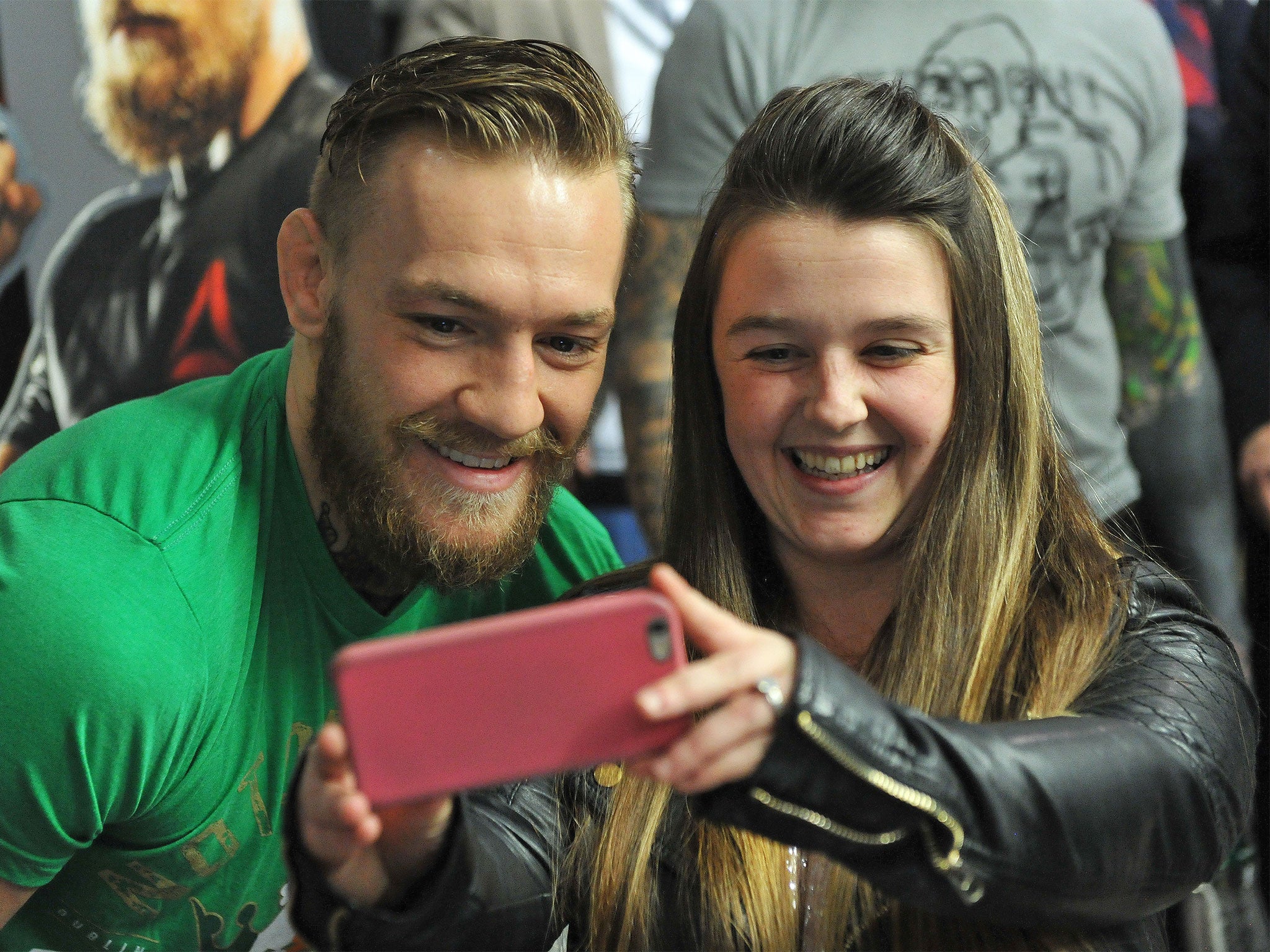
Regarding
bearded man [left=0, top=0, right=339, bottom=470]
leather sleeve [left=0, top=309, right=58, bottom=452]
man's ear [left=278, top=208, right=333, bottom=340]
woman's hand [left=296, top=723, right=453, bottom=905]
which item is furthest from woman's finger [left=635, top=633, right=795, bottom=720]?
leather sleeve [left=0, top=309, right=58, bottom=452]

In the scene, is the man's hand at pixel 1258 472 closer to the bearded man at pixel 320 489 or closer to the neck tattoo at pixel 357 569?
the bearded man at pixel 320 489

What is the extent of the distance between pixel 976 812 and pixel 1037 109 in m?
1.53

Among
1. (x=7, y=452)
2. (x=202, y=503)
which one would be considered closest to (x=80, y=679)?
(x=202, y=503)

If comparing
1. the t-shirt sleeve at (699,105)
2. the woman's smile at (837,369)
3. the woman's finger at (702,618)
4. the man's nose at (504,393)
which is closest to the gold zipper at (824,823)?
the woman's finger at (702,618)

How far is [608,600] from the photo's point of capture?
0.81 m

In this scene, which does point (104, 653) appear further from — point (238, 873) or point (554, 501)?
point (554, 501)

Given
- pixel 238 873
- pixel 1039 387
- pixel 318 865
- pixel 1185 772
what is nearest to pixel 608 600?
pixel 318 865

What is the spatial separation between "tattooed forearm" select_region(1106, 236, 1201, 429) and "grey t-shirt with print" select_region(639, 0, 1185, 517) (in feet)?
0.09

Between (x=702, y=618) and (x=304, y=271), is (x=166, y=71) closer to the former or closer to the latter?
(x=304, y=271)

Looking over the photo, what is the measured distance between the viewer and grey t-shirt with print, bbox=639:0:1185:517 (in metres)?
2.04

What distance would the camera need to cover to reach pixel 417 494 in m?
1.37

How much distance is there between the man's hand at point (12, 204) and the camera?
207 cm

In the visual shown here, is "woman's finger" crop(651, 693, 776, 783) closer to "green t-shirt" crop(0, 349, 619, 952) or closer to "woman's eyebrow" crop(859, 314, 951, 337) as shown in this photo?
"woman's eyebrow" crop(859, 314, 951, 337)

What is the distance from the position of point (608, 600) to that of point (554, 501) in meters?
0.85
